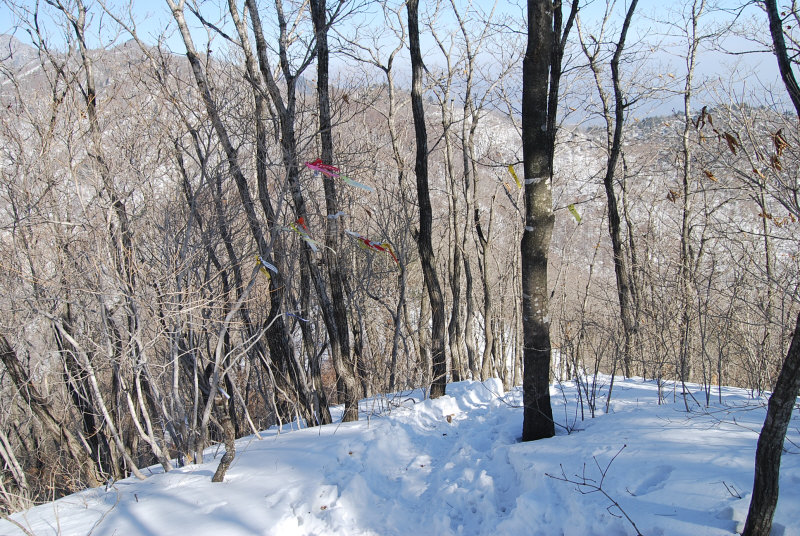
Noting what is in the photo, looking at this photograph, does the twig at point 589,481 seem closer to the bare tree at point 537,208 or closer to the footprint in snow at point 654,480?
the footprint in snow at point 654,480

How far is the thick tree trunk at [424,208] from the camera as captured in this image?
268 inches

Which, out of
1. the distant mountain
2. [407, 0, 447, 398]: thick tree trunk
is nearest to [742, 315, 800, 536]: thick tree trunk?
[407, 0, 447, 398]: thick tree trunk

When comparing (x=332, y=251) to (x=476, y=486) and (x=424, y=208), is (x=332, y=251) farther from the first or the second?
(x=476, y=486)

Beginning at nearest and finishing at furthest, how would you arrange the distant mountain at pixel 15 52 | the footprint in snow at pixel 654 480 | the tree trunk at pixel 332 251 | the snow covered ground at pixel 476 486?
the snow covered ground at pixel 476 486 < the footprint in snow at pixel 654 480 < the tree trunk at pixel 332 251 < the distant mountain at pixel 15 52

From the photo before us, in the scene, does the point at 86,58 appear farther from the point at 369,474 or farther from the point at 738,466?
the point at 738,466

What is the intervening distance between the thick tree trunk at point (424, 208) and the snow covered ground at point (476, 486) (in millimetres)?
1752

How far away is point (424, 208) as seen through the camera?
22.4ft

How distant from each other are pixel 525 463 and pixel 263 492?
2.21 meters

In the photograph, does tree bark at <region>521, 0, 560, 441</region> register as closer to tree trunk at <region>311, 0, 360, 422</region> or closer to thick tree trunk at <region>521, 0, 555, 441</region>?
thick tree trunk at <region>521, 0, 555, 441</region>

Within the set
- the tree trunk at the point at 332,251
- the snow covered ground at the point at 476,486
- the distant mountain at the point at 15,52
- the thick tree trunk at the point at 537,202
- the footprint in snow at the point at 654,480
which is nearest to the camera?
the snow covered ground at the point at 476,486

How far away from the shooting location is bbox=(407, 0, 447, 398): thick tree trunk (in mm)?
6816

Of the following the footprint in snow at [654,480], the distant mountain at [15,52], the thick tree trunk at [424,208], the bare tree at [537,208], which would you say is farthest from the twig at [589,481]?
the distant mountain at [15,52]

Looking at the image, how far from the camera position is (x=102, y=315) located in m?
5.43

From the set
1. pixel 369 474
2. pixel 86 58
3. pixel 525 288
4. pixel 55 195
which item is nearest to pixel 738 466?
pixel 525 288
